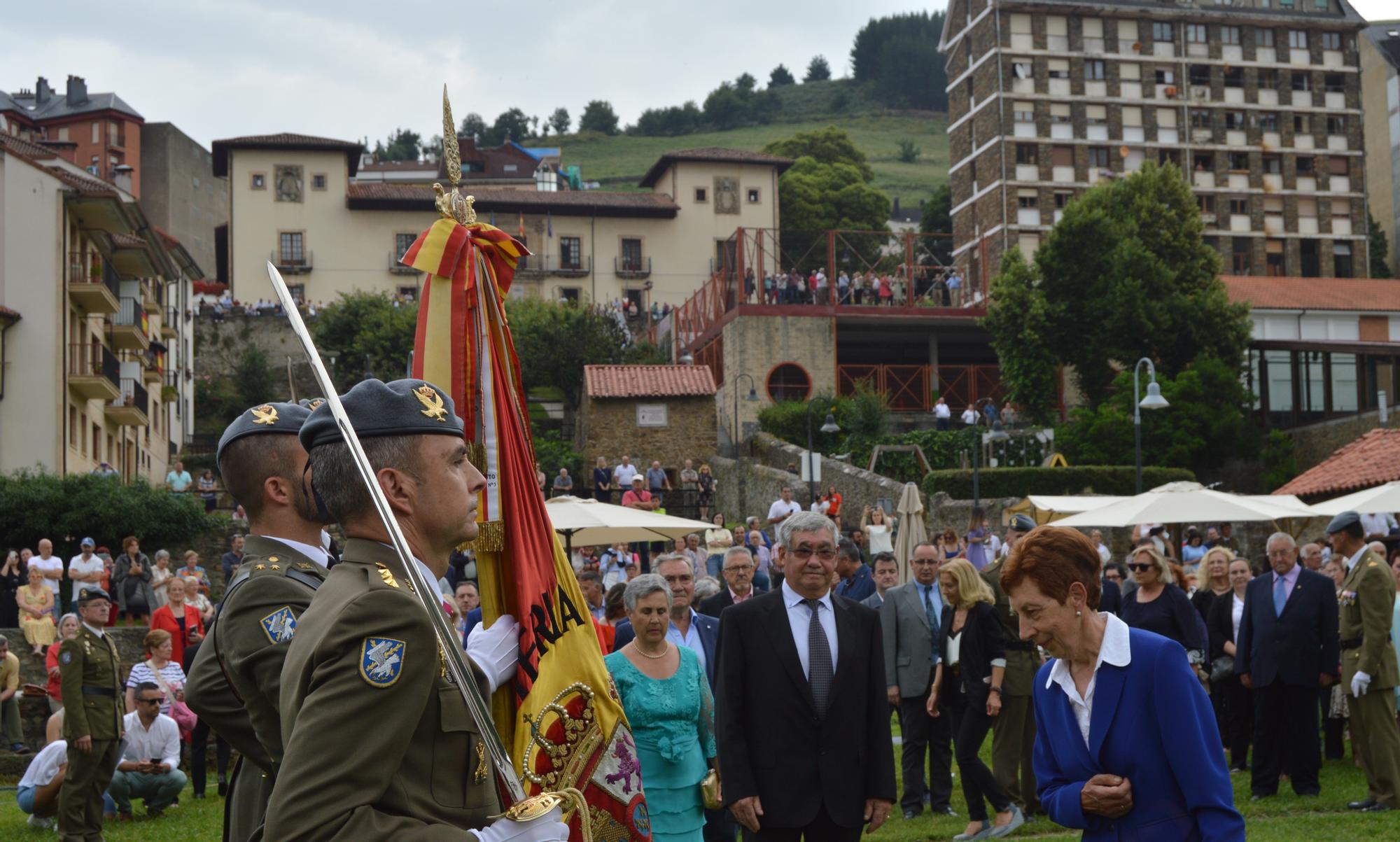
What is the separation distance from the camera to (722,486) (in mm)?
44031

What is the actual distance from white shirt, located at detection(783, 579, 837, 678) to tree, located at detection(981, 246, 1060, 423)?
41.6 m

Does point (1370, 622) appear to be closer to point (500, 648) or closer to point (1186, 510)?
point (1186, 510)

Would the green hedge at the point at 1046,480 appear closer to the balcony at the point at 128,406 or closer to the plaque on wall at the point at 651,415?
the plaque on wall at the point at 651,415

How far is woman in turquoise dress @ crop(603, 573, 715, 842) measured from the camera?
7.02 m

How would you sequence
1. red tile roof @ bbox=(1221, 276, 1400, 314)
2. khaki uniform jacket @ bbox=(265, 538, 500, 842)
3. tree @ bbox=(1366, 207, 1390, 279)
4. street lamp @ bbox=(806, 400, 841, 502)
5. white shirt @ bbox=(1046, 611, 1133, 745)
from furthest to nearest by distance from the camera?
tree @ bbox=(1366, 207, 1390, 279) < red tile roof @ bbox=(1221, 276, 1400, 314) < street lamp @ bbox=(806, 400, 841, 502) < white shirt @ bbox=(1046, 611, 1133, 745) < khaki uniform jacket @ bbox=(265, 538, 500, 842)

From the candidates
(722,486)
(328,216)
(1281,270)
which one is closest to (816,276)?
(722,486)

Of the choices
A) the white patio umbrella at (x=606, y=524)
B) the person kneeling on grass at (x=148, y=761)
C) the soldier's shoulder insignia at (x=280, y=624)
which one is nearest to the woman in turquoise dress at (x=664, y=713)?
the soldier's shoulder insignia at (x=280, y=624)

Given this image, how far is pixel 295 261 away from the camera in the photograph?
80.2 m

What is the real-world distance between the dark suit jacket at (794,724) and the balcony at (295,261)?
7519 cm

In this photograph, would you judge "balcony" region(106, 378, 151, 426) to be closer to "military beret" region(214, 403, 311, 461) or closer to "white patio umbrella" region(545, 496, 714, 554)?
"white patio umbrella" region(545, 496, 714, 554)

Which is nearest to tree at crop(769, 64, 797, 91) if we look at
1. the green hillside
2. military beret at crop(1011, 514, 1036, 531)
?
the green hillside

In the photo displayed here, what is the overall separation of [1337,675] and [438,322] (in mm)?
8711

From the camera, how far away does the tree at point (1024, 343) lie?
48375mm

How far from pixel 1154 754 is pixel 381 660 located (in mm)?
2462
